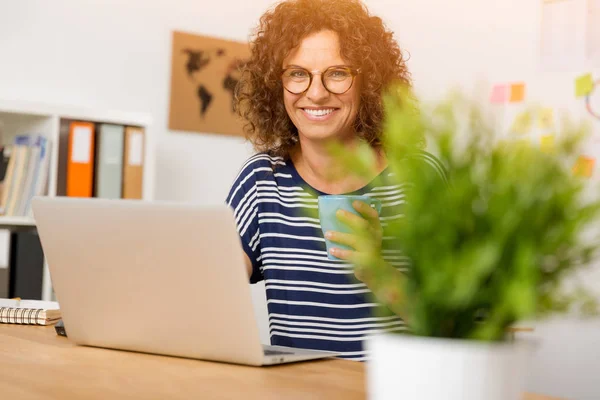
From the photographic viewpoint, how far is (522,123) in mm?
478

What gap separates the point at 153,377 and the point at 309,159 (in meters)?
0.90

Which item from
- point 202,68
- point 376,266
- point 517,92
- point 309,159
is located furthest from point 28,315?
point 517,92

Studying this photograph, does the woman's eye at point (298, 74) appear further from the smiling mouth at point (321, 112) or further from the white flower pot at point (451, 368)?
the white flower pot at point (451, 368)

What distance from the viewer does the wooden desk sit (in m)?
0.82

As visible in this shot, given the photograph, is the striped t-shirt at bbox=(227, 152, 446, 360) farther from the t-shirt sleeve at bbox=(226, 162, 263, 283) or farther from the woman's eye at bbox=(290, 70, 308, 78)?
the woman's eye at bbox=(290, 70, 308, 78)

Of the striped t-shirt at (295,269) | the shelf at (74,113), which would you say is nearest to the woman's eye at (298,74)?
the striped t-shirt at (295,269)

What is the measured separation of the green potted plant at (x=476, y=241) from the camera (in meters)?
0.48

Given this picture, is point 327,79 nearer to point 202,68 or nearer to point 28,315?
point 28,315

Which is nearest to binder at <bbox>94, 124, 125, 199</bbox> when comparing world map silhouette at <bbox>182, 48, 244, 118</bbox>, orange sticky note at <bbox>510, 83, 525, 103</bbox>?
world map silhouette at <bbox>182, 48, 244, 118</bbox>

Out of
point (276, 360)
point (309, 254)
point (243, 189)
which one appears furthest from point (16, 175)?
point (276, 360)

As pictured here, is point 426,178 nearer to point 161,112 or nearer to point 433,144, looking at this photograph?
point 433,144

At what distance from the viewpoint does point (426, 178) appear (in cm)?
49

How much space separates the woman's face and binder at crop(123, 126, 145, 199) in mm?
1433

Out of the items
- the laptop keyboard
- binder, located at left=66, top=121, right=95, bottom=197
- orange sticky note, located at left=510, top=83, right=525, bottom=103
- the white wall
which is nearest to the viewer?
the laptop keyboard
